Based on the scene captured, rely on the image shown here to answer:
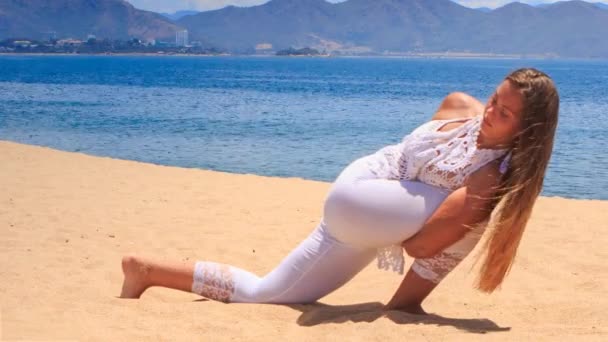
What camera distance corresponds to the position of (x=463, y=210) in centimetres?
376

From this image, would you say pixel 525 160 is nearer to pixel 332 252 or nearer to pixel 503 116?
pixel 503 116

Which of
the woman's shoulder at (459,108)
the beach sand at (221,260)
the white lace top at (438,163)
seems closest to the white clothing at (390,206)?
the white lace top at (438,163)

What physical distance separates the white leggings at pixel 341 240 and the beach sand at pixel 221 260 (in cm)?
12

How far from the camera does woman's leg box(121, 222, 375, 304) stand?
13.9 ft

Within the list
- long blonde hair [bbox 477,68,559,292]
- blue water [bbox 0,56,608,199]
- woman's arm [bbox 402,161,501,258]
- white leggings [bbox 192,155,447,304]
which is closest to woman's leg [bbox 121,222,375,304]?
white leggings [bbox 192,155,447,304]

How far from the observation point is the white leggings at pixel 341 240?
12.9 feet

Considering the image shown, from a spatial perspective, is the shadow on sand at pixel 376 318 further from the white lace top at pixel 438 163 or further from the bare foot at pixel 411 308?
the white lace top at pixel 438 163

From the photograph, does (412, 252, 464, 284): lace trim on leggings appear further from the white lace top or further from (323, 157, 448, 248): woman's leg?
(323, 157, 448, 248): woman's leg

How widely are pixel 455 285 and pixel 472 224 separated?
1960mm

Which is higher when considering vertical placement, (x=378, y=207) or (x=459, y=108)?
(x=459, y=108)

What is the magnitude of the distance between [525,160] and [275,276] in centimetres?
168

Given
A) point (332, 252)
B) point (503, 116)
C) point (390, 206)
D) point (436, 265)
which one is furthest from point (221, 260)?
point (503, 116)

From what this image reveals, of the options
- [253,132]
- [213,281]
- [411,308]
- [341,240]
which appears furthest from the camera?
[253,132]

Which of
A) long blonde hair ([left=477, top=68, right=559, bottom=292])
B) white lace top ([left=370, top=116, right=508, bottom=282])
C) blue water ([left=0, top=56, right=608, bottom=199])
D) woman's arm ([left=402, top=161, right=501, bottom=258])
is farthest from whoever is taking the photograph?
blue water ([left=0, top=56, right=608, bottom=199])
